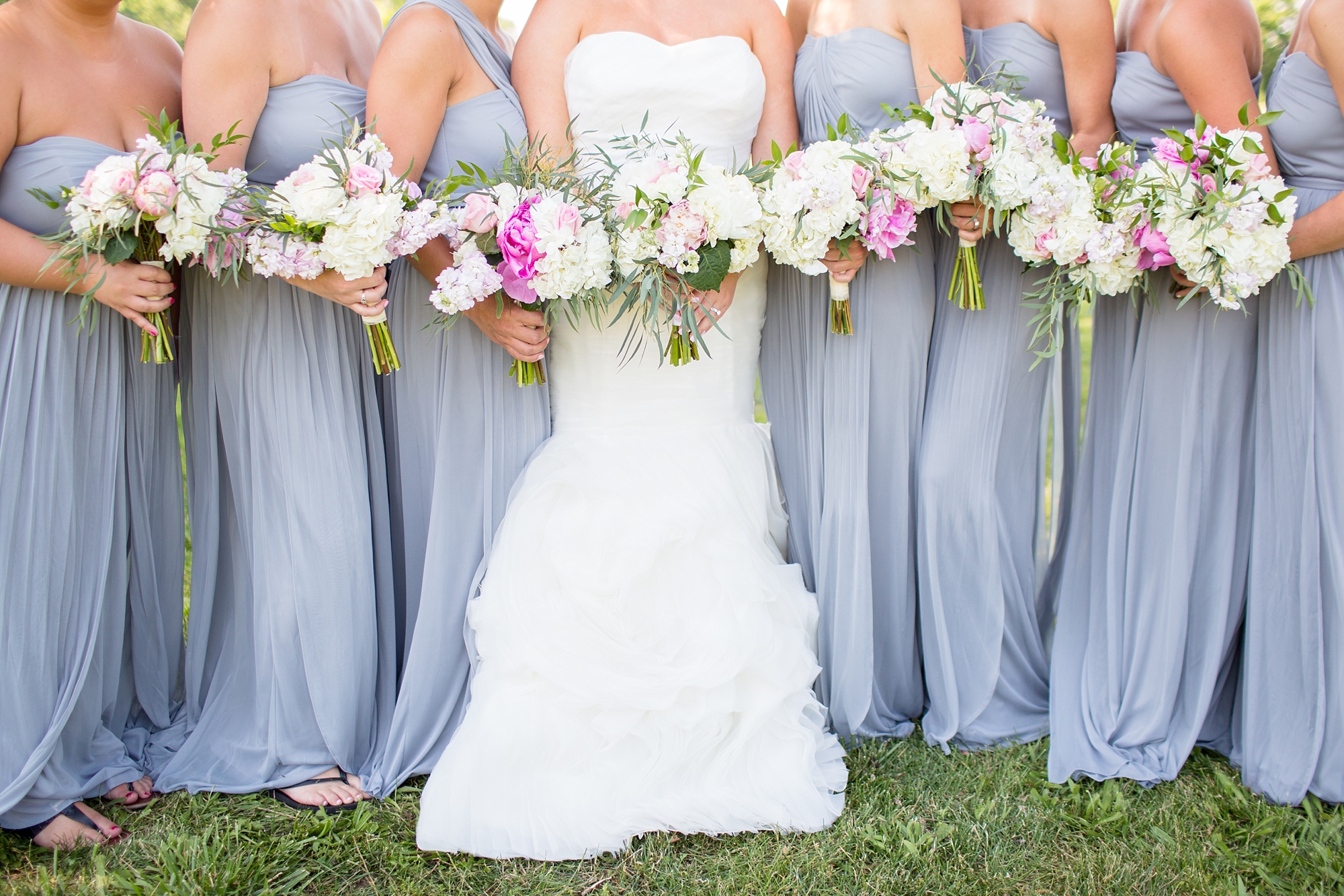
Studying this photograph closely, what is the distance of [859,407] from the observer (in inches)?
142

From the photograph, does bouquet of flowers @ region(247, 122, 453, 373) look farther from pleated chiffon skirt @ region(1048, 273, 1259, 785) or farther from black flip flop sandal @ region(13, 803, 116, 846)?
pleated chiffon skirt @ region(1048, 273, 1259, 785)

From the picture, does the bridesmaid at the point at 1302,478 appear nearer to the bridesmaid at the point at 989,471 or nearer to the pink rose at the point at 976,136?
the bridesmaid at the point at 989,471

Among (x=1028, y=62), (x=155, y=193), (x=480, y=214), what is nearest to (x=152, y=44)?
(x=155, y=193)

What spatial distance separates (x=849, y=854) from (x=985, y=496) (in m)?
1.36

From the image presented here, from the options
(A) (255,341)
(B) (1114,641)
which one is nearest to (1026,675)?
(B) (1114,641)

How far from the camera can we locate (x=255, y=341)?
334 centimetres

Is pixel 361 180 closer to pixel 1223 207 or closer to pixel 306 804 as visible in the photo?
pixel 306 804

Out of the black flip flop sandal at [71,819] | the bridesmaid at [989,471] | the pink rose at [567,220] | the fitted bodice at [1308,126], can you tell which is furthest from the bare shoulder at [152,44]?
the fitted bodice at [1308,126]

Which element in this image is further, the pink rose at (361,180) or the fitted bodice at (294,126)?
the fitted bodice at (294,126)

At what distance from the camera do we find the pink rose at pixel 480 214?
9.86ft

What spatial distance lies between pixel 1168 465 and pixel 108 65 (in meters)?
3.83

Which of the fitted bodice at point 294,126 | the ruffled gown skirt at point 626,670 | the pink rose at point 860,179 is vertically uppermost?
the fitted bodice at point 294,126

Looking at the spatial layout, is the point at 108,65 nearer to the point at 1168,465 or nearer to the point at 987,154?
the point at 987,154

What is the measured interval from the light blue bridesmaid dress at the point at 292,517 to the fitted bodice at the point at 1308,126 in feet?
10.1
